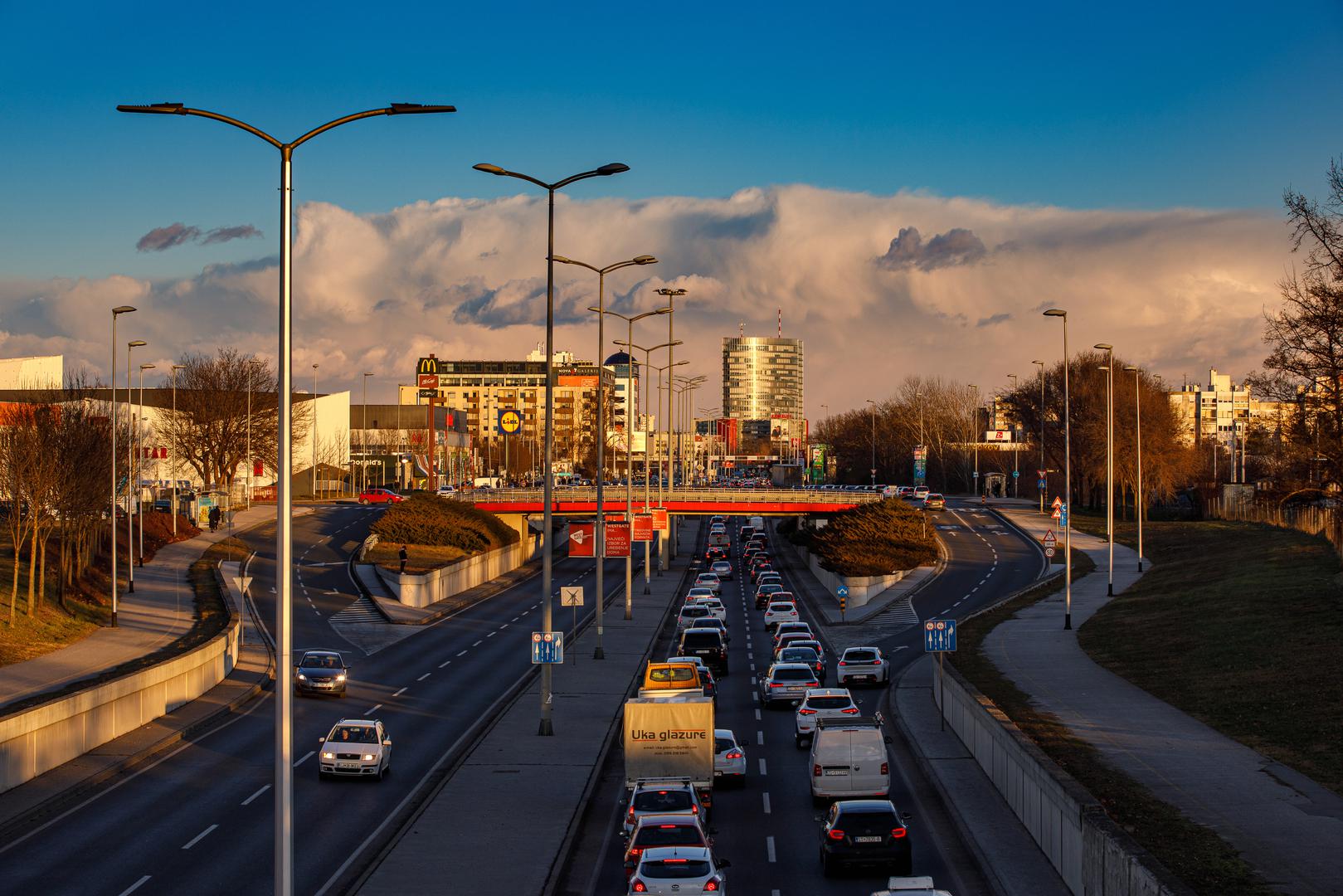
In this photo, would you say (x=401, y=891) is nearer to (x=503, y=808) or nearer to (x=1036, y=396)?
(x=503, y=808)

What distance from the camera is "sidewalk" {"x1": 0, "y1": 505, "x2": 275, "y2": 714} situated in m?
40.1

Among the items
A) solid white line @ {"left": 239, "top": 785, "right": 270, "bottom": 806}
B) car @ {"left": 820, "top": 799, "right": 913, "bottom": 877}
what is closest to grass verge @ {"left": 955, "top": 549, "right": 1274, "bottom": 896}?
car @ {"left": 820, "top": 799, "right": 913, "bottom": 877}

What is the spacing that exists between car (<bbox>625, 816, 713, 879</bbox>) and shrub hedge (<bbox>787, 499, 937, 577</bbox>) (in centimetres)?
5365

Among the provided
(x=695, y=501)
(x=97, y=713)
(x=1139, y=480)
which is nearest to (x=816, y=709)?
(x=97, y=713)

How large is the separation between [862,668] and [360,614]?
27050 millimetres

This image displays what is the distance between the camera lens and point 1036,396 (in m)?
119

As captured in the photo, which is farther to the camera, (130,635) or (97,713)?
(130,635)

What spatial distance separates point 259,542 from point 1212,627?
204ft

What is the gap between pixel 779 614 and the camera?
59.9m

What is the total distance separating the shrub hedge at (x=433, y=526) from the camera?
8225cm

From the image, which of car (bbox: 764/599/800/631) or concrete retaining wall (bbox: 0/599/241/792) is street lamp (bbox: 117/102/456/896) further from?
car (bbox: 764/599/800/631)

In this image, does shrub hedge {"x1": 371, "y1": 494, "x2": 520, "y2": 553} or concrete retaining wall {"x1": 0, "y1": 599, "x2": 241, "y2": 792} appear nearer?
concrete retaining wall {"x1": 0, "y1": 599, "x2": 241, "y2": 792}

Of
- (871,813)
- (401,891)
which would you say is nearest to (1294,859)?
(871,813)

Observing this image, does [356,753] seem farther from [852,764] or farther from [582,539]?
[582,539]
